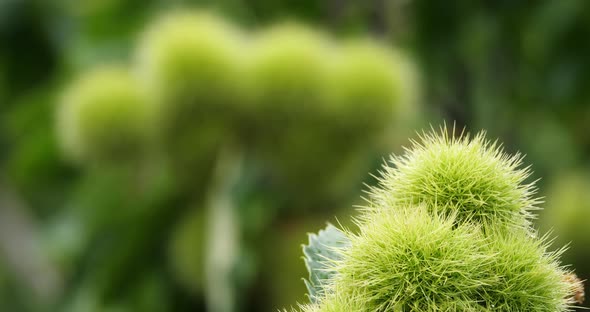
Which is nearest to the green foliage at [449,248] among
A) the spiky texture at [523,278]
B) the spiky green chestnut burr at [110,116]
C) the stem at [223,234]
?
the spiky texture at [523,278]

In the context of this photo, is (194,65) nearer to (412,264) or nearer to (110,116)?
(110,116)

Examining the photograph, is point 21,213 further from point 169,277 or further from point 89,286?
point 169,277

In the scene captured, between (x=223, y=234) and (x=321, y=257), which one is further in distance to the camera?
(x=223, y=234)

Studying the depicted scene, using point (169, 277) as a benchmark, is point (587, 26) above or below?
above

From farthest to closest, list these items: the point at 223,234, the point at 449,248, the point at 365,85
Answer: the point at 365,85
the point at 223,234
the point at 449,248

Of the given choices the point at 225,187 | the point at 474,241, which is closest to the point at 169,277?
the point at 225,187

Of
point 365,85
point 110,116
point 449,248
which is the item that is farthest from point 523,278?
point 110,116

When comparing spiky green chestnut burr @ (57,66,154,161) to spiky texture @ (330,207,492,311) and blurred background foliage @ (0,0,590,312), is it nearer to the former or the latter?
blurred background foliage @ (0,0,590,312)

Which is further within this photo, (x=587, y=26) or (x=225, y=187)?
(x=587, y=26)
